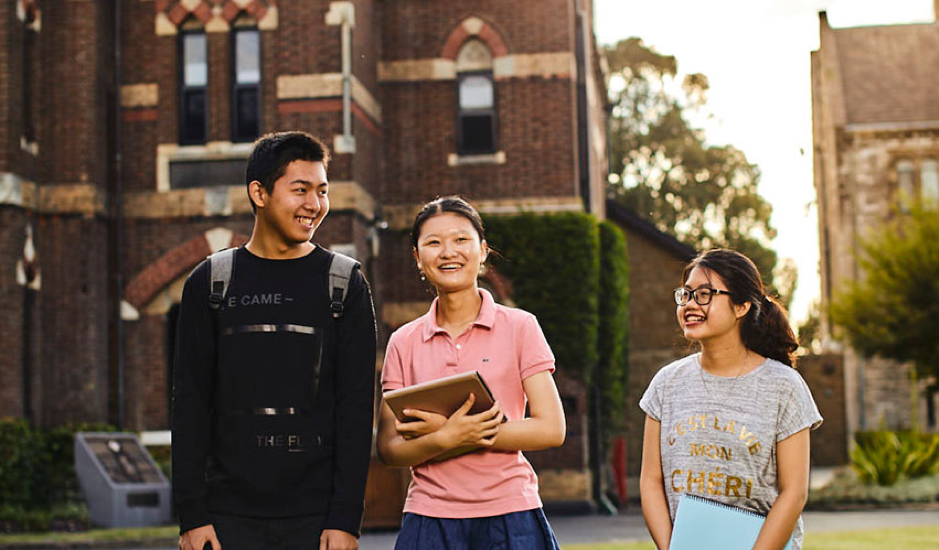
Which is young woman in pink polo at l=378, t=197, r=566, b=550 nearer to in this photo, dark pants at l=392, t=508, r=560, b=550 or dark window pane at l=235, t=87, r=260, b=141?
dark pants at l=392, t=508, r=560, b=550

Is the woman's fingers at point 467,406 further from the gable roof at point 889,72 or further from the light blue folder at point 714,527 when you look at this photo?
the gable roof at point 889,72

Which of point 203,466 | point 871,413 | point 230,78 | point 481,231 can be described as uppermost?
point 230,78

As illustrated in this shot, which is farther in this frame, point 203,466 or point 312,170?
point 312,170

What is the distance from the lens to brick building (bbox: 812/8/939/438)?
3941 centimetres

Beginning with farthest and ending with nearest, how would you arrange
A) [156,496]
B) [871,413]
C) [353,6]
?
[871,413], [353,6], [156,496]

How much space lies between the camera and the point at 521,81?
19.3m

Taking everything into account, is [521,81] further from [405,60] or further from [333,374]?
[333,374]

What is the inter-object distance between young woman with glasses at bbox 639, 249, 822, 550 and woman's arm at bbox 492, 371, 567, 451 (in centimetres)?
36

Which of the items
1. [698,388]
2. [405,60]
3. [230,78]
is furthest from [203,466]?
[405,60]

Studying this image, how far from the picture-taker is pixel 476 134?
19.6 metres

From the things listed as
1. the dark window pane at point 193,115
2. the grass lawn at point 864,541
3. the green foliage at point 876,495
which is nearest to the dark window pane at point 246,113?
the dark window pane at point 193,115

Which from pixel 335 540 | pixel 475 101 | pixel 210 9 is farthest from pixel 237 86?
pixel 335 540

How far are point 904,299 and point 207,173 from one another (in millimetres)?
17886

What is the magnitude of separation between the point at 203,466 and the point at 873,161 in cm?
4037
